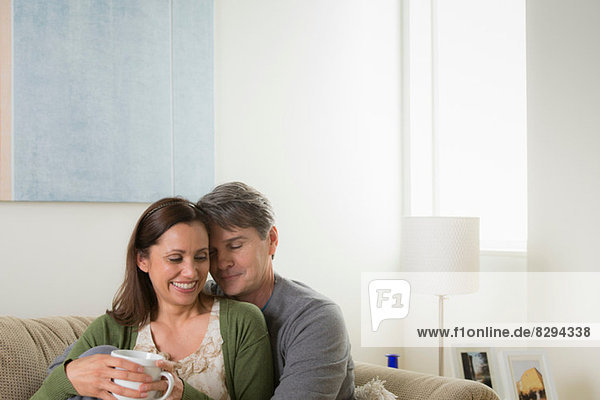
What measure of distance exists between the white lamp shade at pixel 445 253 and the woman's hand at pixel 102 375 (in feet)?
5.59

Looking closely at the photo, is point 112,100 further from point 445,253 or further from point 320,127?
point 445,253

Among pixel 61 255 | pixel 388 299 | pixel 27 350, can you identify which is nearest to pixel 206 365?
pixel 27 350

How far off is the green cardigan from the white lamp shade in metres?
1.29

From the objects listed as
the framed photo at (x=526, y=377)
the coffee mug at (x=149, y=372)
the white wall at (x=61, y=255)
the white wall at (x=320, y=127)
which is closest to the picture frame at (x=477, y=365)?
the framed photo at (x=526, y=377)

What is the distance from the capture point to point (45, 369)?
180 cm

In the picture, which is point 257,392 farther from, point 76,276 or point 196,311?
point 76,276

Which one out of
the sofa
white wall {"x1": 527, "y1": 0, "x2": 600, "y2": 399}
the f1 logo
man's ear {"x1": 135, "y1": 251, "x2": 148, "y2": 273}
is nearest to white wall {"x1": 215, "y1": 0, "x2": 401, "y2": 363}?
the f1 logo

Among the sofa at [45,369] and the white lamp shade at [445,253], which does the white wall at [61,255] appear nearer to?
the sofa at [45,369]

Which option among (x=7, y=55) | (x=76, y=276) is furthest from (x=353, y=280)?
(x=7, y=55)

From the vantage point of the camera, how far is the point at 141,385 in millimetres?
1340

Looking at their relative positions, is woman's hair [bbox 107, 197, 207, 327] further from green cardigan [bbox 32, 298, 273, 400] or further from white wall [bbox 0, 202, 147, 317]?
white wall [bbox 0, 202, 147, 317]

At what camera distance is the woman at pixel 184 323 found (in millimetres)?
1635

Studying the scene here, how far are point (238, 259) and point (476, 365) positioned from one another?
4.94ft

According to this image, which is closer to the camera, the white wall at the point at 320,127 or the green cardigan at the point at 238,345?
the green cardigan at the point at 238,345
